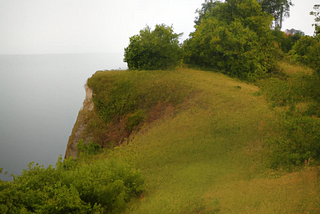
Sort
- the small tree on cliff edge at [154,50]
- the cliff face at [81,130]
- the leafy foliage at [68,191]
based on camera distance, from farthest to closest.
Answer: the small tree on cliff edge at [154,50] < the cliff face at [81,130] < the leafy foliage at [68,191]

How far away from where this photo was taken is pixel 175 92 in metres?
20.6

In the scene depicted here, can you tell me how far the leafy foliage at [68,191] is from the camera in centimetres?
883

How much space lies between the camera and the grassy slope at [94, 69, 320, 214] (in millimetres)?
9773

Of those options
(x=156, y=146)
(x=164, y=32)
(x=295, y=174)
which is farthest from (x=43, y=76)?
(x=295, y=174)

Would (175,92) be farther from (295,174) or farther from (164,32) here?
(295,174)

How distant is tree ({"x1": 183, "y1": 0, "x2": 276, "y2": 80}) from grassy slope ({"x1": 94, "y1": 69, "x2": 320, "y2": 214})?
586 centimetres

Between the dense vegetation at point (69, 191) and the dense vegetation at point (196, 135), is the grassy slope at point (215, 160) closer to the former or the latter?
the dense vegetation at point (196, 135)

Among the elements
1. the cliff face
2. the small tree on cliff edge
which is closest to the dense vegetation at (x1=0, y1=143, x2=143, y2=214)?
the cliff face

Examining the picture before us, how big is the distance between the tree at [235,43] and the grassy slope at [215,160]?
586cm

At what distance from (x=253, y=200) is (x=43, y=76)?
11500 centimetres

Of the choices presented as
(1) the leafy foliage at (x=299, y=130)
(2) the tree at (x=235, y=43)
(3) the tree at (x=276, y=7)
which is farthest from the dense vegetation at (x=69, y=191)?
(3) the tree at (x=276, y=7)

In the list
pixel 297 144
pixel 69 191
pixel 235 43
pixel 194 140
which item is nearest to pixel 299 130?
pixel 297 144

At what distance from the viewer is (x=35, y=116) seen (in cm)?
7300

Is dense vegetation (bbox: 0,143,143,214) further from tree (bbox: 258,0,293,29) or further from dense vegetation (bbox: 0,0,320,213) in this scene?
tree (bbox: 258,0,293,29)
